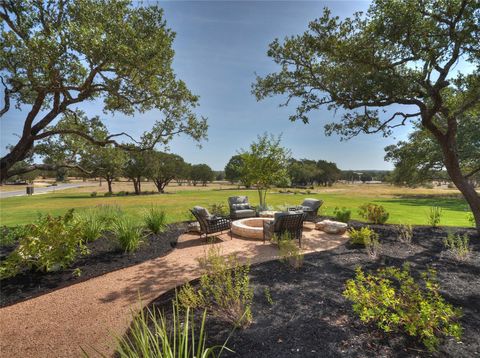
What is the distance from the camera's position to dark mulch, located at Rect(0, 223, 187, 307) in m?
4.46

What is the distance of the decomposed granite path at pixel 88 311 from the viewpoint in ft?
10.2

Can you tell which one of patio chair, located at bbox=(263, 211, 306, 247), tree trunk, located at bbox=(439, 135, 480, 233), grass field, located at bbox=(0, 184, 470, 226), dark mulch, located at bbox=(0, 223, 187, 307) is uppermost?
tree trunk, located at bbox=(439, 135, 480, 233)

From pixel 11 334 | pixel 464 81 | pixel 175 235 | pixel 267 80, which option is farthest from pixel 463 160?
pixel 11 334

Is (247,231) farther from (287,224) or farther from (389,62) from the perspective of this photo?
(389,62)

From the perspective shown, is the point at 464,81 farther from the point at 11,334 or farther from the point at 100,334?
the point at 11,334

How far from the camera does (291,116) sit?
28.7 ft

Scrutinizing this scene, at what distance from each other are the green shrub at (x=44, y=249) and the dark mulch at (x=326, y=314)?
2.59 metres

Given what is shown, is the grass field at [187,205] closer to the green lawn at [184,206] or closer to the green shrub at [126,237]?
the green lawn at [184,206]

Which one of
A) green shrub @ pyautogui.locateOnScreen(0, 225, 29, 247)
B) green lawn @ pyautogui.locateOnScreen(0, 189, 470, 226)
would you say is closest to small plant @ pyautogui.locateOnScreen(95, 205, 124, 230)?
green lawn @ pyautogui.locateOnScreen(0, 189, 470, 226)

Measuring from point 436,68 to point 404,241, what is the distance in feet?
17.3

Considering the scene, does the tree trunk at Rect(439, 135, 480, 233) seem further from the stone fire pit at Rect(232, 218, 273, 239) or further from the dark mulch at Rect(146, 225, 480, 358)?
the stone fire pit at Rect(232, 218, 273, 239)

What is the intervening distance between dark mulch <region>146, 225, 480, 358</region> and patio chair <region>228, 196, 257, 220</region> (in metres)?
5.23

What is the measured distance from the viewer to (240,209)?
1141 centimetres

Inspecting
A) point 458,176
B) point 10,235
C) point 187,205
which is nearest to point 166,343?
point 10,235
